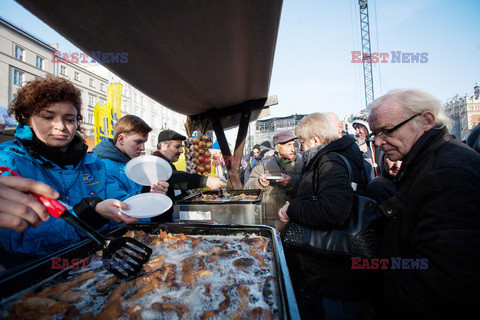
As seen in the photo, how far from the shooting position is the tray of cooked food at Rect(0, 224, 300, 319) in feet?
2.62

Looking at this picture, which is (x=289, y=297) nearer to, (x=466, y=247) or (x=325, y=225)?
(x=466, y=247)

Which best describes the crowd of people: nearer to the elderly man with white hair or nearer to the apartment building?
the elderly man with white hair

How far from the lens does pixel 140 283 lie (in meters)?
1.03

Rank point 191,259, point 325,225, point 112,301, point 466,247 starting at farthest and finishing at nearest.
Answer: point 325,225 < point 191,259 < point 466,247 < point 112,301

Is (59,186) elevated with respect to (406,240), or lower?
elevated

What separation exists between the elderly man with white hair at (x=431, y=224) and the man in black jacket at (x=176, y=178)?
2.39m

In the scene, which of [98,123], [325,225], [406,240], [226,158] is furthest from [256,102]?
[98,123]

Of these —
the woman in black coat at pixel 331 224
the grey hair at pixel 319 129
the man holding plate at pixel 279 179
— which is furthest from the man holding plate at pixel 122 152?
the man holding plate at pixel 279 179

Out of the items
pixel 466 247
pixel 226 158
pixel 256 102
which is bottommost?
pixel 466 247

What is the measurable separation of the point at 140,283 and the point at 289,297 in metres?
0.76

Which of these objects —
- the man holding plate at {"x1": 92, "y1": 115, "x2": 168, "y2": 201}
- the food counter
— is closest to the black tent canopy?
the man holding plate at {"x1": 92, "y1": 115, "x2": 168, "y2": 201}

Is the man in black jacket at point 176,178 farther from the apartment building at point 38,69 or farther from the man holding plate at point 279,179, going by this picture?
the apartment building at point 38,69

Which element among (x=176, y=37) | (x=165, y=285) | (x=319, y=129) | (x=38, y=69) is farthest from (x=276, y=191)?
(x=38, y=69)

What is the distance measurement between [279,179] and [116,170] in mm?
2429
